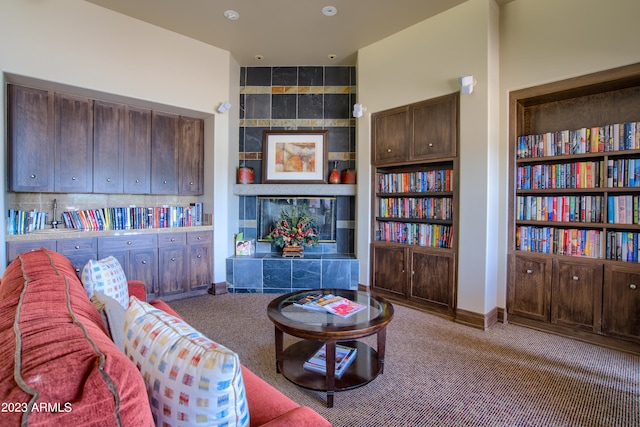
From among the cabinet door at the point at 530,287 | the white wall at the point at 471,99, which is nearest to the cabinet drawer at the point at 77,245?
the white wall at the point at 471,99

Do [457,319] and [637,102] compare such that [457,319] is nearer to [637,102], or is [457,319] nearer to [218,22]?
[637,102]

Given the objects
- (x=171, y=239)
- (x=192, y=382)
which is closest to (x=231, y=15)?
(x=171, y=239)

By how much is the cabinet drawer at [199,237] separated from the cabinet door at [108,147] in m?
0.96

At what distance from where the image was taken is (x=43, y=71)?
2.89 metres

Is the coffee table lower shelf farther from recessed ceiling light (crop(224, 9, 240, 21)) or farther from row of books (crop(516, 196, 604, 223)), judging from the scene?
recessed ceiling light (crop(224, 9, 240, 21))

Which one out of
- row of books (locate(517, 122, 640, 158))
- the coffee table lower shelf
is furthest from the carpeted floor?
row of books (locate(517, 122, 640, 158))

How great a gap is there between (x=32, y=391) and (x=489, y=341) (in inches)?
121

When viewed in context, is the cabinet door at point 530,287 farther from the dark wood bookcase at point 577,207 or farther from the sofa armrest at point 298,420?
the sofa armrest at point 298,420

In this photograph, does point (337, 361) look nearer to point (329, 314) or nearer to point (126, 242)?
point (329, 314)

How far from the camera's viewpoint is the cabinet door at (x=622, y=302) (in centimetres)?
248

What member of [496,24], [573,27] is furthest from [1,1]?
[573,27]

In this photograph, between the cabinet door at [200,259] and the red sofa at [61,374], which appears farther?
the cabinet door at [200,259]

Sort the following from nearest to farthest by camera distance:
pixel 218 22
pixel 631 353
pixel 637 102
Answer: pixel 631 353 → pixel 637 102 → pixel 218 22

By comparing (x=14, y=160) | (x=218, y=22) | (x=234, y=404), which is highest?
(x=218, y=22)
